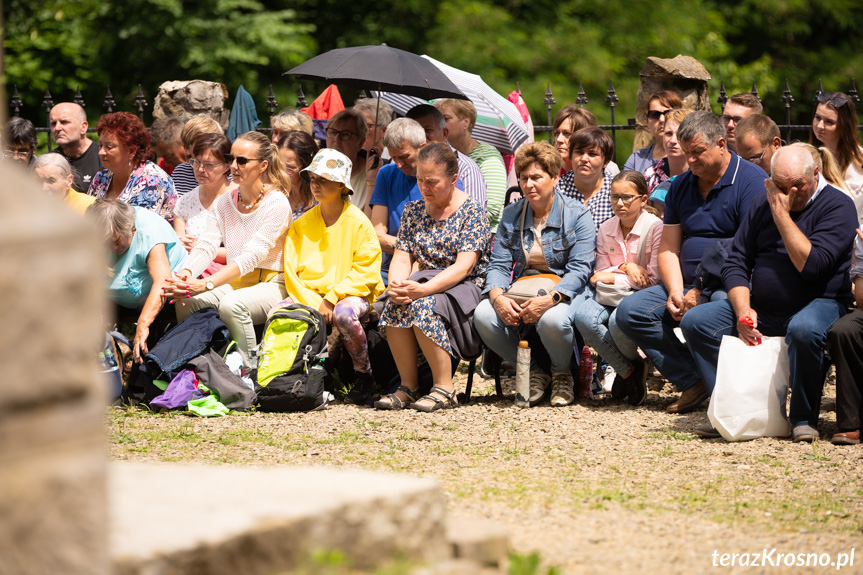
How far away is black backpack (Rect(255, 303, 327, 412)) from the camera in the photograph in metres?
6.18

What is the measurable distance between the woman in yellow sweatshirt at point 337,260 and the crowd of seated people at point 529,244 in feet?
0.04

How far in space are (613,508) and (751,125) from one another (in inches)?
140

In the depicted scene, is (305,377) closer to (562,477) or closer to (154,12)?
(562,477)

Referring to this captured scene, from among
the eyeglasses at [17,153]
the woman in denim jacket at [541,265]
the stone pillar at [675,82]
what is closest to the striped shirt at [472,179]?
the woman in denim jacket at [541,265]

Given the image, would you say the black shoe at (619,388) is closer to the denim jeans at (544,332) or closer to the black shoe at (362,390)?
the denim jeans at (544,332)

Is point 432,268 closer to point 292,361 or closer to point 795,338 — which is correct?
point 292,361

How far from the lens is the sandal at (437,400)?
244 inches

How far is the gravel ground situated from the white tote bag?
0.10 meters

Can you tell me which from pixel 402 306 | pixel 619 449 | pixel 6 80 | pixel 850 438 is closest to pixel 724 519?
pixel 619 449

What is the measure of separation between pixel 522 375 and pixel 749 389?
1.47m

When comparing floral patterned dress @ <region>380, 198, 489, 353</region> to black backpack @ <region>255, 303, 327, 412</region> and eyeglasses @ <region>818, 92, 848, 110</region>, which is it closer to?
black backpack @ <region>255, 303, 327, 412</region>

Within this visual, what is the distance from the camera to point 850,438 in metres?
5.16

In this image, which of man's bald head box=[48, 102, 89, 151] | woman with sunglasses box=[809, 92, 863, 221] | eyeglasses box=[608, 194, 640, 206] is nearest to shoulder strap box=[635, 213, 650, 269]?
eyeglasses box=[608, 194, 640, 206]

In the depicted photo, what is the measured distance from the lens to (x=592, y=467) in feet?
15.8
